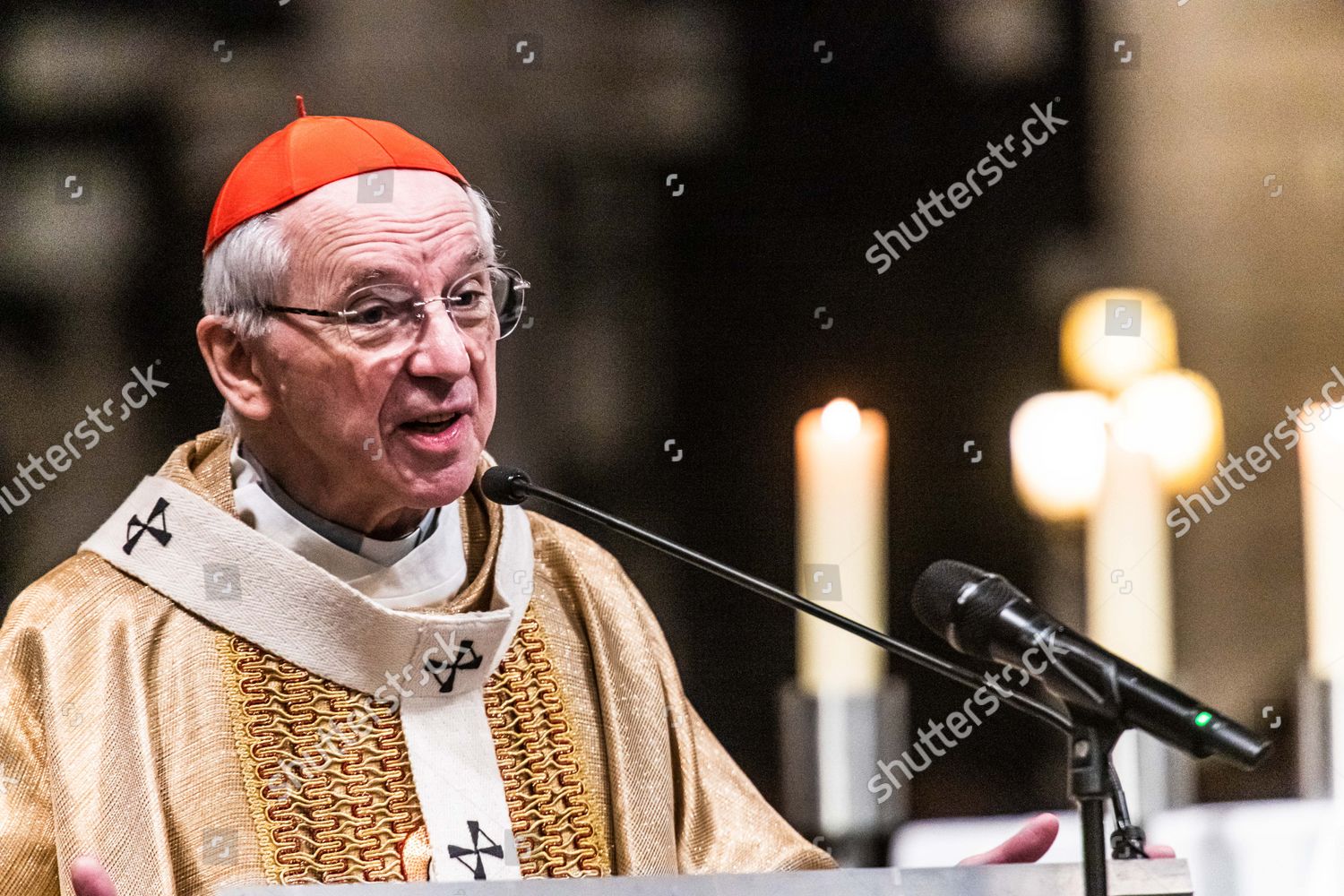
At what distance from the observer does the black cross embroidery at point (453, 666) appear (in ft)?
10.3

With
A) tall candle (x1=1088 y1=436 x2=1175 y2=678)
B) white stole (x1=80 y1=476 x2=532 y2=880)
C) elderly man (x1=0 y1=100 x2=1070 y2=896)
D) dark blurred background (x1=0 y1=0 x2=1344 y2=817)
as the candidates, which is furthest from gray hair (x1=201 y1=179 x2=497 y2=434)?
tall candle (x1=1088 y1=436 x2=1175 y2=678)

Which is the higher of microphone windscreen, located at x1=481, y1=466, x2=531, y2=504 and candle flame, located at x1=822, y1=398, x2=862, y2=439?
candle flame, located at x1=822, y1=398, x2=862, y2=439

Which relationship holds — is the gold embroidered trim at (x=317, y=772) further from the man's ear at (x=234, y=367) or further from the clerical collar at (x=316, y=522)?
the man's ear at (x=234, y=367)

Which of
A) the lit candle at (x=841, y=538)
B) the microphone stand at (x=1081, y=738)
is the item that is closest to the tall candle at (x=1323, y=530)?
the lit candle at (x=841, y=538)

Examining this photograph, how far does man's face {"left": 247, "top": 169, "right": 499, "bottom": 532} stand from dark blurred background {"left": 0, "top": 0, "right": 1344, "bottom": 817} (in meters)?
0.54

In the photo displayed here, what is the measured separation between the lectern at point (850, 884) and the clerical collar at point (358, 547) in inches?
46.2

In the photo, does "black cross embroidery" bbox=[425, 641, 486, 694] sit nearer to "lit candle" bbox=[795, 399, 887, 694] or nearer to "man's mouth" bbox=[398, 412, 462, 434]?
"man's mouth" bbox=[398, 412, 462, 434]

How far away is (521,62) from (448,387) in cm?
114

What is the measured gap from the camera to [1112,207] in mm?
4344

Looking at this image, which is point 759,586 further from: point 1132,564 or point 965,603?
point 1132,564

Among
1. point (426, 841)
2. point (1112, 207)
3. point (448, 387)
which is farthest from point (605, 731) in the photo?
point (1112, 207)

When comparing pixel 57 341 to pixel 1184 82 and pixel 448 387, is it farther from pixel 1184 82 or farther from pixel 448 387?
pixel 1184 82

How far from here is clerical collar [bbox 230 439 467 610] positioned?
3150 mm

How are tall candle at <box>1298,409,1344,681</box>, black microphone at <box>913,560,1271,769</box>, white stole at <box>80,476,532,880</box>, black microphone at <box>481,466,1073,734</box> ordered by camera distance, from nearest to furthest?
black microphone at <box>913,560,1271,769</box> → black microphone at <box>481,466,1073,734</box> → white stole at <box>80,476,532,880</box> → tall candle at <box>1298,409,1344,681</box>
